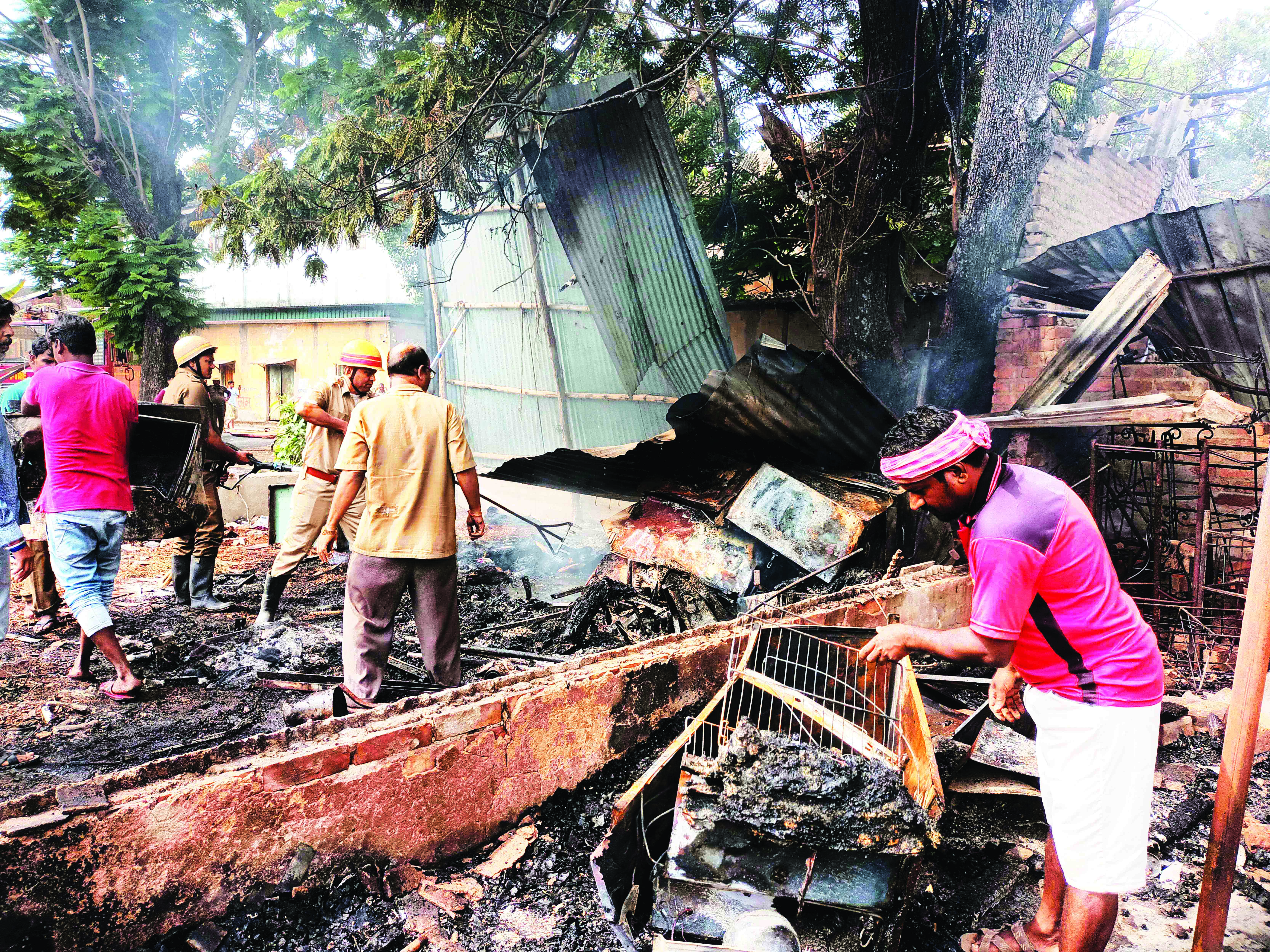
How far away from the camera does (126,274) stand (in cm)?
1322

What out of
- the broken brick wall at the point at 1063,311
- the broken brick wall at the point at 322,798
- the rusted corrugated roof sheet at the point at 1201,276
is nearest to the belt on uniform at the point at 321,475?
the broken brick wall at the point at 322,798

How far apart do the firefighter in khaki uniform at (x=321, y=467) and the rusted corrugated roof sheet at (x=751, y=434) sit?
1.19 metres

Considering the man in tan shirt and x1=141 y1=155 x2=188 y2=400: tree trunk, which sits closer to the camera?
the man in tan shirt

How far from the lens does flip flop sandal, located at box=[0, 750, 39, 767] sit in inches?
141

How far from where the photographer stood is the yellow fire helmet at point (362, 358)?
5.42 meters

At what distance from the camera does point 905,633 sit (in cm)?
253

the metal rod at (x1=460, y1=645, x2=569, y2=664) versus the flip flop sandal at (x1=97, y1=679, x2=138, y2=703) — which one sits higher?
the metal rod at (x1=460, y1=645, x2=569, y2=664)

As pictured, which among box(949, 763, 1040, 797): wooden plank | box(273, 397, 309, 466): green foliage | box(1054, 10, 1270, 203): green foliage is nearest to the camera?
box(949, 763, 1040, 797): wooden plank

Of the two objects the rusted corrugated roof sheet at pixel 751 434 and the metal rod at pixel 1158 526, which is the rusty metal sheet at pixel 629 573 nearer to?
the rusted corrugated roof sheet at pixel 751 434

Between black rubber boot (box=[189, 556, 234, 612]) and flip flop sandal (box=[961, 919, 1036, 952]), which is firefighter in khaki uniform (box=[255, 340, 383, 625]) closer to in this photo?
black rubber boot (box=[189, 556, 234, 612])

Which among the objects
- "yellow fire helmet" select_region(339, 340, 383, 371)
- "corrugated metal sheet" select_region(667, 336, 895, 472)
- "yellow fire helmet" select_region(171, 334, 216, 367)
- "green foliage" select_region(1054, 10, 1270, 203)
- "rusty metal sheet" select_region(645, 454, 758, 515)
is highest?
"green foliage" select_region(1054, 10, 1270, 203)

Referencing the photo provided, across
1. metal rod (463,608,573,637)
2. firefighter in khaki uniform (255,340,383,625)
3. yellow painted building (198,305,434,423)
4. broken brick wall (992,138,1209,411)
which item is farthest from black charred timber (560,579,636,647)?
yellow painted building (198,305,434,423)

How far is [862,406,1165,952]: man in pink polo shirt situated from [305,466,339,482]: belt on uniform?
4.55 metres

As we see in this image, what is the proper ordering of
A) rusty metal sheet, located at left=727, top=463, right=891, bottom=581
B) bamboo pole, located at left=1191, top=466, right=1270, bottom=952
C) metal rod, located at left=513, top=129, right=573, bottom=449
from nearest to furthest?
bamboo pole, located at left=1191, top=466, right=1270, bottom=952 < rusty metal sheet, located at left=727, top=463, right=891, bottom=581 < metal rod, located at left=513, top=129, right=573, bottom=449
